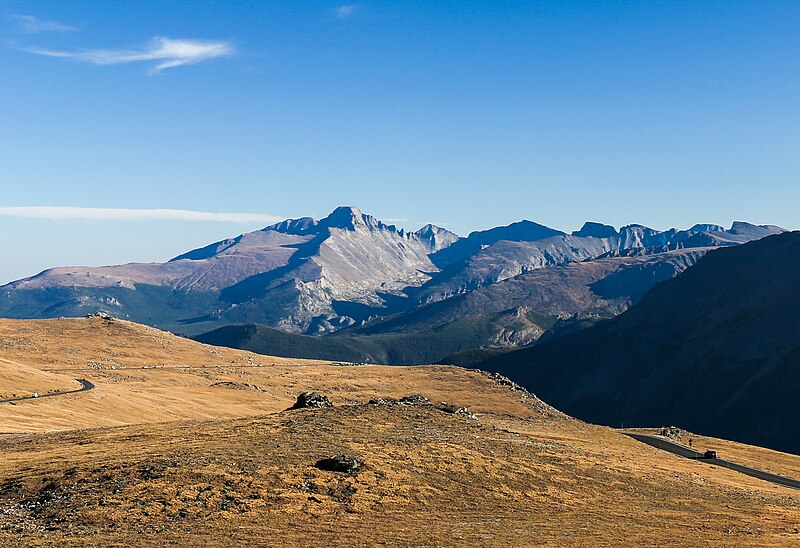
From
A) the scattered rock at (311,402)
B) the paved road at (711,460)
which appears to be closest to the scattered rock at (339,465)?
the scattered rock at (311,402)

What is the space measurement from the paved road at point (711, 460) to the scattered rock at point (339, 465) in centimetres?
6360

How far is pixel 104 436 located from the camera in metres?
82.9

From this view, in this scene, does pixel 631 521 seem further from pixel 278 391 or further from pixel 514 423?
pixel 278 391

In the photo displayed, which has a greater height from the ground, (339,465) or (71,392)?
(339,465)

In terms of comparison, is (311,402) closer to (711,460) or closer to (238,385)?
(711,460)

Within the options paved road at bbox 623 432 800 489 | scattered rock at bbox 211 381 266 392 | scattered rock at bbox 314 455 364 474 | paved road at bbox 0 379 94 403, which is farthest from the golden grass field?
scattered rock at bbox 211 381 266 392

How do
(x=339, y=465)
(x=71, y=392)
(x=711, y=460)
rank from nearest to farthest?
(x=339, y=465) < (x=711, y=460) < (x=71, y=392)

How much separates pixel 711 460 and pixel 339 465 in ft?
245

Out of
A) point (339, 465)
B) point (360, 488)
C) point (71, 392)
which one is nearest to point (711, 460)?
point (339, 465)

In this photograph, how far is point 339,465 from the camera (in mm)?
67500

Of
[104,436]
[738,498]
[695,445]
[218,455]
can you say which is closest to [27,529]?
[218,455]

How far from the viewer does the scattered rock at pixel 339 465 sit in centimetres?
6731

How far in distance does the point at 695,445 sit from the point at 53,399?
11136 cm

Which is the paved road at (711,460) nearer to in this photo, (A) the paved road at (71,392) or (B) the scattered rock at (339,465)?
(B) the scattered rock at (339,465)
